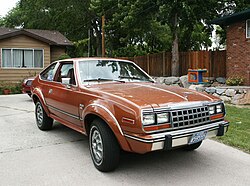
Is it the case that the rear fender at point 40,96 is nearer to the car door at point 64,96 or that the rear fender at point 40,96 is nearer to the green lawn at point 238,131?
the car door at point 64,96

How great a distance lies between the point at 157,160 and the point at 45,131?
10.2ft

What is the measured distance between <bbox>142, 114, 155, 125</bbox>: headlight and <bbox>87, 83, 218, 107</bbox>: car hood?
0.14 m

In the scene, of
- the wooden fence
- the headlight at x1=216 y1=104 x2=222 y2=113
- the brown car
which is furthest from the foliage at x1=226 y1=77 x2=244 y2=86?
the headlight at x1=216 y1=104 x2=222 y2=113

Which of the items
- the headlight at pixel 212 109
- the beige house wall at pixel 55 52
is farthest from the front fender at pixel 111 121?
the beige house wall at pixel 55 52

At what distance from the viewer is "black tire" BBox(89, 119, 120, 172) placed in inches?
144

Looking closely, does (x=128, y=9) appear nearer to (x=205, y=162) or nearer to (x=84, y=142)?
(x=84, y=142)

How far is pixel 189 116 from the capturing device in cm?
358

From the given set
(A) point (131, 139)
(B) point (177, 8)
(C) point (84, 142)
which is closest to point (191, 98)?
(A) point (131, 139)

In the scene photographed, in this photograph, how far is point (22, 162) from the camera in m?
4.29

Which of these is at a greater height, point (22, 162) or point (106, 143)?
point (106, 143)

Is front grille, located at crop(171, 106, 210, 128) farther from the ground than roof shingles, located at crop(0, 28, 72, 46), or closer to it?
closer to it

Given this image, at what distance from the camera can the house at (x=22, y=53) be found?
16422 mm

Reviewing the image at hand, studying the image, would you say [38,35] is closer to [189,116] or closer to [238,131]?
[238,131]

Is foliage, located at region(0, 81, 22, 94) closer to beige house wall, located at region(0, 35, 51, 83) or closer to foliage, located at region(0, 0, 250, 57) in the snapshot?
beige house wall, located at region(0, 35, 51, 83)
